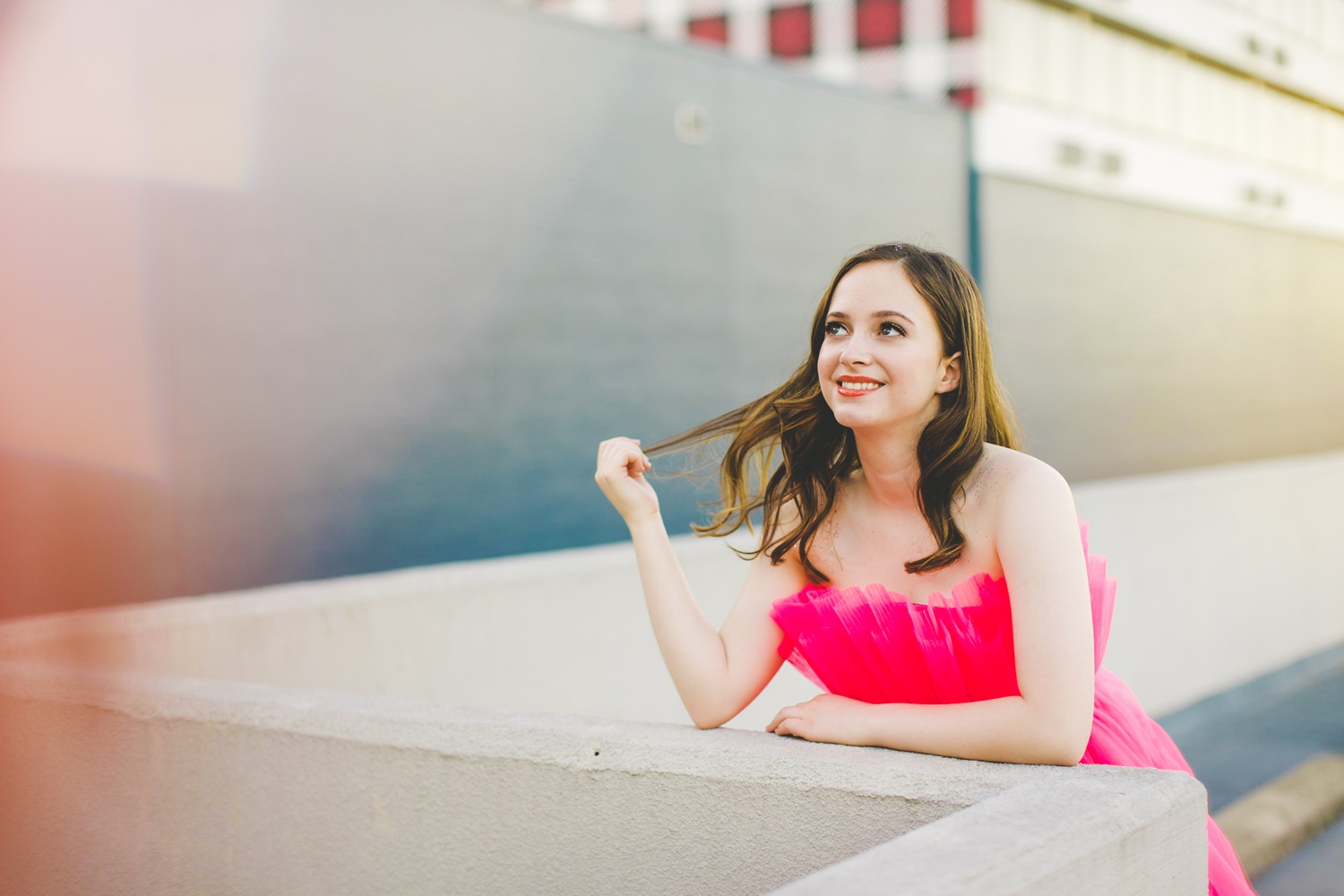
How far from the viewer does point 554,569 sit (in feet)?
16.8

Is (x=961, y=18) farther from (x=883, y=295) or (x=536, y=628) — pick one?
(x=883, y=295)

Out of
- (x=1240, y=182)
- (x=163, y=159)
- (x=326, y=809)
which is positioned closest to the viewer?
(x=326, y=809)

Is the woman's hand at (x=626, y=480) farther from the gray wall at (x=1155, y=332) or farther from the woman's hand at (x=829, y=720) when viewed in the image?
the gray wall at (x=1155, y=332)

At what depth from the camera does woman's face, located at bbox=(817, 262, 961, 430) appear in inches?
85.8

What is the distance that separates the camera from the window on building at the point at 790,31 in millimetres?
15367

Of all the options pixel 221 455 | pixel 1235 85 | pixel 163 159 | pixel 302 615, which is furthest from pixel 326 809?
pixel 1235 85

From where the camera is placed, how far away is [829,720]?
213 centimetres

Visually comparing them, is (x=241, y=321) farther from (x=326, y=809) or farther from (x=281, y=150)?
(x=326, y=809)

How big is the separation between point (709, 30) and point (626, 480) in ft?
48.4

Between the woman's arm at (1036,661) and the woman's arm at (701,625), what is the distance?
359 mm

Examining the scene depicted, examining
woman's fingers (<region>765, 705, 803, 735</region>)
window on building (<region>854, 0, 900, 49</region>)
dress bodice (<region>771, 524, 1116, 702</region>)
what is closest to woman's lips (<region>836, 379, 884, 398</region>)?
dress bodice (<region>771, 524, 1116, 702</region>)

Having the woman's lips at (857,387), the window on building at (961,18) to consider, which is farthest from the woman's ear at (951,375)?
the window on building at (961,18)

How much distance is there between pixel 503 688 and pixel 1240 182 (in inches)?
601

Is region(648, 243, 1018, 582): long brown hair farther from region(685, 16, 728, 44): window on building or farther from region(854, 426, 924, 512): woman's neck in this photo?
region(685, 16, 728, 44): window on building
